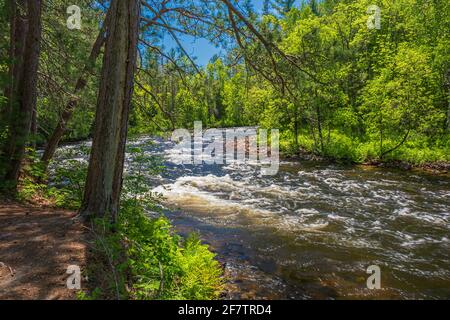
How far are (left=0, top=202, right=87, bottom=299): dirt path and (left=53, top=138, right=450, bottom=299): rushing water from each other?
6.63 feet

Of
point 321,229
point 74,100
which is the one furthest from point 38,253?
point 321,229

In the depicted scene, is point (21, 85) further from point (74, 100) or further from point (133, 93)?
point (133, 93)

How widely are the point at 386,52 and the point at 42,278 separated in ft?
78.5

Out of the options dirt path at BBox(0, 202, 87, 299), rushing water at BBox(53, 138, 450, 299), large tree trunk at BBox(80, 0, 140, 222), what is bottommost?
rushing water at BBox(53, 138, 450, 299)

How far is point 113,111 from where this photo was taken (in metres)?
4.58

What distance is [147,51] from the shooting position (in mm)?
8148

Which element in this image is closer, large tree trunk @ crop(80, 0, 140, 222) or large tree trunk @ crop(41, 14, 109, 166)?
large tree trunk @ crop(80, 0, 140, 222)

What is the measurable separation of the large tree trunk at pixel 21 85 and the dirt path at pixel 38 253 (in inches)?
82.7

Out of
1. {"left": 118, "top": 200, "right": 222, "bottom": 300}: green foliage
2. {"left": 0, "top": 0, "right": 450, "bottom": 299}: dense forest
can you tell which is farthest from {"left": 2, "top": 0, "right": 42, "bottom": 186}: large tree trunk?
{"left": 118, "top": 200, "right": 222, "bottom": 300}: green foliage

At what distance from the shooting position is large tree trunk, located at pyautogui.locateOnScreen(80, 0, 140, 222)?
4.44 meters

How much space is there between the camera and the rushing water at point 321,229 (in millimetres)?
5203

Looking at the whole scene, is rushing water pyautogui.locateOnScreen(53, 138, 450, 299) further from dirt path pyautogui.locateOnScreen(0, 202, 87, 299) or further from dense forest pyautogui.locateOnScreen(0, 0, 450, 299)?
dirt path pyautogui.locateOnScreen(0, 202, 87, 299)

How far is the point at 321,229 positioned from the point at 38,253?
624 centimetres

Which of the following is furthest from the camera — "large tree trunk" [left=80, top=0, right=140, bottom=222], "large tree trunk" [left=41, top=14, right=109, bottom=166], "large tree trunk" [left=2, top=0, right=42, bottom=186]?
"large tree trunk" [left=41, top=14, right=109, bottom=166]
